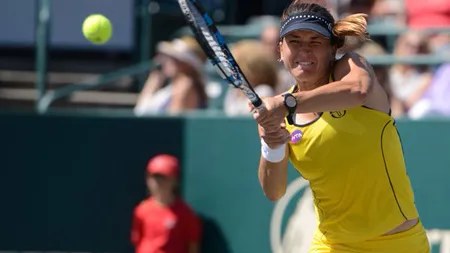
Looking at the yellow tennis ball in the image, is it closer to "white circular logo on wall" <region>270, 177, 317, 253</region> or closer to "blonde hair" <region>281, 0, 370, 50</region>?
"blonde hair" <region>281, 0, 370, 50</region>

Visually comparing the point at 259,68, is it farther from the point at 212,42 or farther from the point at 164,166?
the point at 212,42

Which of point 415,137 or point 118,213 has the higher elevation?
point 415,137

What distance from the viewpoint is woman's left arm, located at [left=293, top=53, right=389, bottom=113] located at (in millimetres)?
4105

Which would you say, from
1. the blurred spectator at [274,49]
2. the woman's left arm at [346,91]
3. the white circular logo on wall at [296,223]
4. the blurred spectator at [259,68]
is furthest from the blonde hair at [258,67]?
the woman's left arm at [346,91]

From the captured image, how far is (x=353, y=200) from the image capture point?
15.2ft

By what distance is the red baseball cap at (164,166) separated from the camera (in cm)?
739

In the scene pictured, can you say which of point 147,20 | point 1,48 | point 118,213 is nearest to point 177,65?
point 118,213

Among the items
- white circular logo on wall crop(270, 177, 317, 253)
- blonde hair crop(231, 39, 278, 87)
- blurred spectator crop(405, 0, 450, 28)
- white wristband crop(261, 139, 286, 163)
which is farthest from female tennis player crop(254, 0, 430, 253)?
blurred spectator crop(405, 0, 450, 28)

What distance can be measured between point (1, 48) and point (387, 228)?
6788 mm

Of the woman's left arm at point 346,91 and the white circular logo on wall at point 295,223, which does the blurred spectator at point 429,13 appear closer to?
the white circular logo on wall at point 295,223

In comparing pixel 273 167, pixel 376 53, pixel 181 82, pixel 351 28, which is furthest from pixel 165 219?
pixel 351 28

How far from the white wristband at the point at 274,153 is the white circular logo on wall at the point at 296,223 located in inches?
99.4

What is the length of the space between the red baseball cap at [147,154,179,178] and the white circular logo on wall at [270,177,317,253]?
30.9 inches

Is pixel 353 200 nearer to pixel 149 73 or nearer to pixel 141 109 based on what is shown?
pixel 141 109
